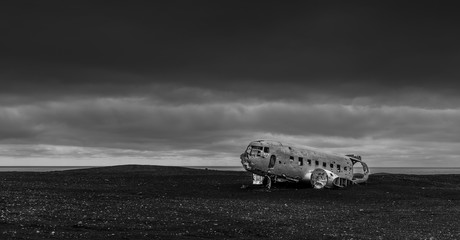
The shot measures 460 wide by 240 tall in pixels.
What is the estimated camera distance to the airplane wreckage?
53000 millimetres

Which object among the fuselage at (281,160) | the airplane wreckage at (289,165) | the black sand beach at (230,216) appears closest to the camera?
the black sand beach at (230,216)

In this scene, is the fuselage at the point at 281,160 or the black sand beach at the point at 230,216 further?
the fuselage at the point at 281,160

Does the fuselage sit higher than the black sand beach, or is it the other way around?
the fuselage

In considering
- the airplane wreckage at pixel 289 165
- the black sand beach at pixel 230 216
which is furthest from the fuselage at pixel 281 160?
the black sand beach at pixel 230 216

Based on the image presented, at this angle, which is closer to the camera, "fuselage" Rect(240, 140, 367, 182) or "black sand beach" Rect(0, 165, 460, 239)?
"black sand beach" Rect(0, 165, 460, 239)

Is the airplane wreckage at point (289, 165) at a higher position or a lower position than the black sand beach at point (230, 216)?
higher

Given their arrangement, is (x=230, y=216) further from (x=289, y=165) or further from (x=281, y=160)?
(x=289, y=165)

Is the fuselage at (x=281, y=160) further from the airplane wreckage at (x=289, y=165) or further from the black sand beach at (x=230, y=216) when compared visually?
the black sand beach at (x=230, y=216)

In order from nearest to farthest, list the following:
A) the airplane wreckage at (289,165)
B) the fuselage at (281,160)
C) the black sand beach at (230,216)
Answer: the black sand beach at (230,216) < the fuselage at (281,160) < the airplane wreckage at (289,165)

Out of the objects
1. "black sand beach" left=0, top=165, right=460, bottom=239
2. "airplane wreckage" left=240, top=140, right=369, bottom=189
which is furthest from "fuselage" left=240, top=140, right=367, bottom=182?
"black sand beach" left=0, top=165, right=460, bottom=239

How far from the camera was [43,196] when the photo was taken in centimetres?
3916

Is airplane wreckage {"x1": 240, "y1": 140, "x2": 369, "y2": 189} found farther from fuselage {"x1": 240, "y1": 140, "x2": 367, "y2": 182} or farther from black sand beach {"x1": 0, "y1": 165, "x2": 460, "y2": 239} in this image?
black sand beach {"x1": 0, "y1": 165, "x2": 460, "y2": 239}

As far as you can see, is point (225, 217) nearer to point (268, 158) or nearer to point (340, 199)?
point (340, 199)

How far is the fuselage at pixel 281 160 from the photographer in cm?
5288
